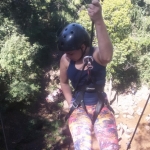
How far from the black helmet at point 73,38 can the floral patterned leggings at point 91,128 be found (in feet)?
1.97

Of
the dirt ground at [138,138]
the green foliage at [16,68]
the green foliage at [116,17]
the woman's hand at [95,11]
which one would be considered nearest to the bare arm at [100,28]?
the woman's hand at [95,11]

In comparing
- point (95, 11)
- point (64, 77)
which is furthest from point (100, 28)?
point (64, 77)

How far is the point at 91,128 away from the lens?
2.18 m

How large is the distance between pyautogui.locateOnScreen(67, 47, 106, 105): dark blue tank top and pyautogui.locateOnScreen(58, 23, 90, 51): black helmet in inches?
7.4

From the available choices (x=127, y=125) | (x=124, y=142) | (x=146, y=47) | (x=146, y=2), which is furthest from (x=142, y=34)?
(x=124, y=142)

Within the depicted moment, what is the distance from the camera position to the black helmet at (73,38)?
2154 mm

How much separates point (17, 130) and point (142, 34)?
827cm

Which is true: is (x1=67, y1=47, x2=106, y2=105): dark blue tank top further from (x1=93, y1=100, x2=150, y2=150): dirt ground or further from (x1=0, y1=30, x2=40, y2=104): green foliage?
(x1=0, y1=30, x2=40, y2=104): green foliage

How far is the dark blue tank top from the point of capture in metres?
2.13

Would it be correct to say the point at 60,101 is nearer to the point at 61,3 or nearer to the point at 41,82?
the point at 41,82

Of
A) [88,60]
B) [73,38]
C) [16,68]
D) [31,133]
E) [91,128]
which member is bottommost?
[31,133]

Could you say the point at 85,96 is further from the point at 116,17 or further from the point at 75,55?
the point at 116,17

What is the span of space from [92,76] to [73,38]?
39cm

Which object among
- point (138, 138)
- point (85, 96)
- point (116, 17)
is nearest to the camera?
point (85, 96)
